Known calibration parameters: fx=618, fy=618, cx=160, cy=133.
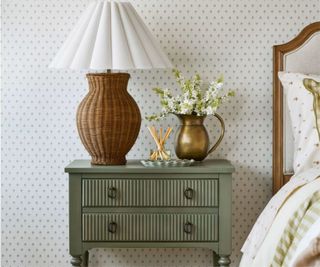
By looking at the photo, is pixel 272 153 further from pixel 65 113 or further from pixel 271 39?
pixel 65 113

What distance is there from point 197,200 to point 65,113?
847 mm

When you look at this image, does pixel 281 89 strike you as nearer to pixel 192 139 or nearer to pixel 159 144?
pixel 192 139

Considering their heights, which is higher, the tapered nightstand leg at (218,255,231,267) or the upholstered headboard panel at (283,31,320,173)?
the upholstered headboard panel at (283,31,320,173)

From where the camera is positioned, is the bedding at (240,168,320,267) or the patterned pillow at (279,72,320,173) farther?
the patterned pillow at (279,72,320,173)

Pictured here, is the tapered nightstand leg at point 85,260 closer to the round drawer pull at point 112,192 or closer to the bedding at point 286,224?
the round drawer pull at point 112,192

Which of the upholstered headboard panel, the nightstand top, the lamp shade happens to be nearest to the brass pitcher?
the nightstand top

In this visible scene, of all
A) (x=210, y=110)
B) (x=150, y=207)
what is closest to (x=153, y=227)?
(x=150, y=207)

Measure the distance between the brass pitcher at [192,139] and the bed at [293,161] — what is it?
1.26 ft

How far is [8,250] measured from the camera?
3.18 m

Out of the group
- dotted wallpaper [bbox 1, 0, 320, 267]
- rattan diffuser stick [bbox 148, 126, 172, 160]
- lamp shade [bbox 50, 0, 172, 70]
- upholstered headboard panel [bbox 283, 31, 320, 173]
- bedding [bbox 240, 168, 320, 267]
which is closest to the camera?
bedding [bbox 240, 168, 320, 267]

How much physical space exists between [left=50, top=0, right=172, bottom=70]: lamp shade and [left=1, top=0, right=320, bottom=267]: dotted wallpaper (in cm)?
31

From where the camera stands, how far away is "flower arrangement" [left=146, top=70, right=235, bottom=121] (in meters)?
2.89

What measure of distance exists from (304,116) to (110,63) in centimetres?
91

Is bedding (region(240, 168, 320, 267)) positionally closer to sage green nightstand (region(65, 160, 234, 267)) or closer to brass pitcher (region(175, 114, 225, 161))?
sage green nightstand (region(65, 160, 234, 267))
